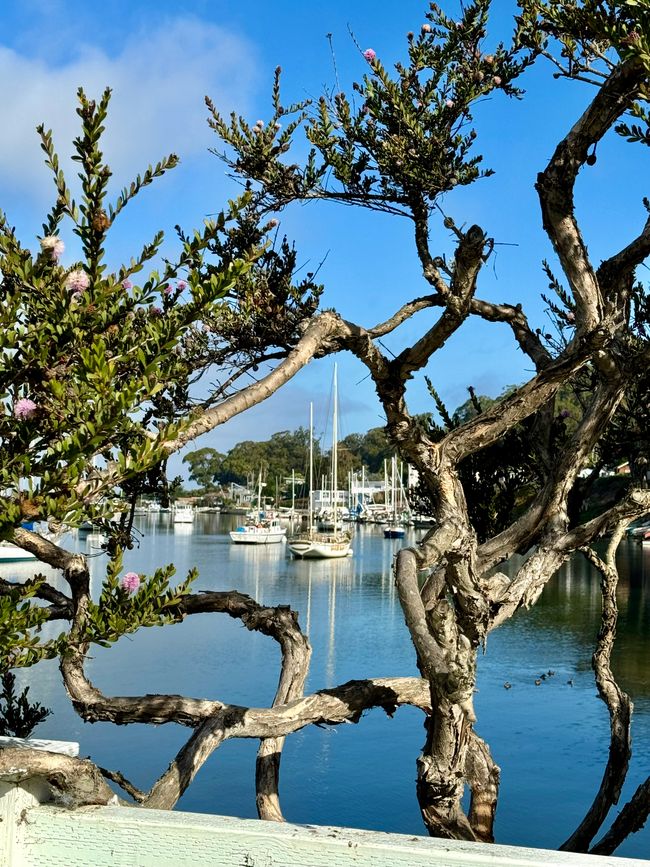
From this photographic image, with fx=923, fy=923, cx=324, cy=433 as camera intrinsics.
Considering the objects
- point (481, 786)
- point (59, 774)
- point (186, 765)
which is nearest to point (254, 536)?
point (481, 786)

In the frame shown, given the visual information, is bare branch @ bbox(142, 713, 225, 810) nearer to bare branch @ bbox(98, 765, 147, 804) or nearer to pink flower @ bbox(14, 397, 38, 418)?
bare branch @ bbox(98, 765, 147, 804)

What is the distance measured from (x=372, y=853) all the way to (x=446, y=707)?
3.97ft

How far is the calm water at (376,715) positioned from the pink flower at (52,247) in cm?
249

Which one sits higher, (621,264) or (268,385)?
(621,264)

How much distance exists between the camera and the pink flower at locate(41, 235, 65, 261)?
2.82 meters

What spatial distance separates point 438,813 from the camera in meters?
3.81

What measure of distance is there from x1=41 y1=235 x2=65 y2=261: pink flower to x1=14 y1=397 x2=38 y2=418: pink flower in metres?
0.45

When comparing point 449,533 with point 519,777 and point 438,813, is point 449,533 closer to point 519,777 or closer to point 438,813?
point 438,813

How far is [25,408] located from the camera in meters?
2.79

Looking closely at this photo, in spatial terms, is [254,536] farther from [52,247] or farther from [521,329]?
[52,247]

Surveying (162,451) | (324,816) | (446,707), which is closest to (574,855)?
(446,707)

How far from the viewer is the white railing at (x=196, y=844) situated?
8.25ft

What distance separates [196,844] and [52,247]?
1.82 m

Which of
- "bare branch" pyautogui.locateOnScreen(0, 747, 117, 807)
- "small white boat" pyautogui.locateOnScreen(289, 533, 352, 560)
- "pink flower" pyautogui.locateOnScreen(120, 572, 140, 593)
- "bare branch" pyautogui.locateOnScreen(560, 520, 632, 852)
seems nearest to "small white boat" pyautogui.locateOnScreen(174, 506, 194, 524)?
"small white boat" pyautogui.locateOnScreen(289, 533, 352, 560)
